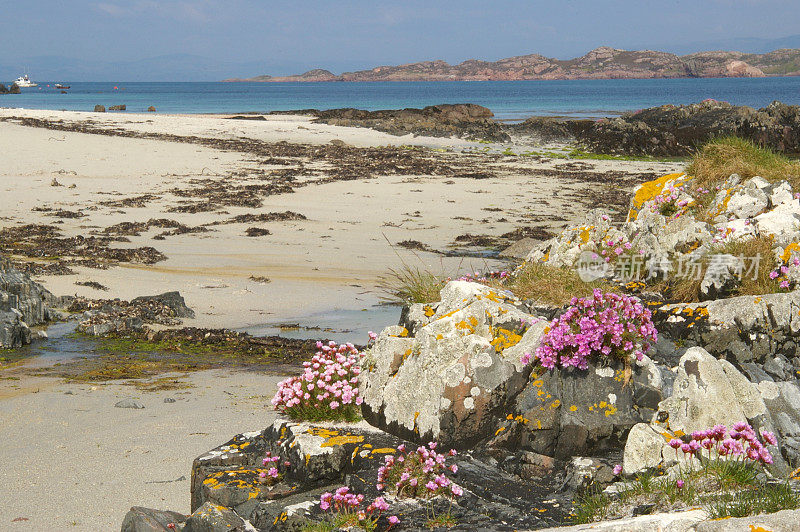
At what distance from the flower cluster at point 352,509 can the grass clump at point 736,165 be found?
651 cm

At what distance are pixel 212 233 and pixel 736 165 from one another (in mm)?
10597

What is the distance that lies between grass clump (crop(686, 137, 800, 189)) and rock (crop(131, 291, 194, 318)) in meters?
6.94

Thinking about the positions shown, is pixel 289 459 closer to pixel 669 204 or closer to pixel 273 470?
pixel 273 470

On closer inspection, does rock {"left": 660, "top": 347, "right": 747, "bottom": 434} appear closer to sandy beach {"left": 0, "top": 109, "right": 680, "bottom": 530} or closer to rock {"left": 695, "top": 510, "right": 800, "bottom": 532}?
rock {"left": 695, "top": 510, "right": 800, "bottom": 532}

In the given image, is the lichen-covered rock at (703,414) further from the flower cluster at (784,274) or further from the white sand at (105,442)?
the white sand at (105,442)

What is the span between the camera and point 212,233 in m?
15.5

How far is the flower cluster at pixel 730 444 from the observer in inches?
155

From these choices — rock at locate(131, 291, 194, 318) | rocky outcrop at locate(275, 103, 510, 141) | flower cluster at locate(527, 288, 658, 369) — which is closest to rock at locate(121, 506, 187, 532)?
flower cluster at locate(527, 288, 658, 369)

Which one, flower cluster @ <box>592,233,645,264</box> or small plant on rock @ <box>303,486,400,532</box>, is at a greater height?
flower cluster @ <box>592,233,645,264</box>

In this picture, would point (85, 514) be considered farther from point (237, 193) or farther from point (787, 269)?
point (237, 193)

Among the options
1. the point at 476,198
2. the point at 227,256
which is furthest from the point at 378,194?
the point at 227,256

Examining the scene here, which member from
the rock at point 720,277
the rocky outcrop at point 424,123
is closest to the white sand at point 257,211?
the rock at point 720,277

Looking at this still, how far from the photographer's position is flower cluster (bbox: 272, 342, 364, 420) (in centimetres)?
525

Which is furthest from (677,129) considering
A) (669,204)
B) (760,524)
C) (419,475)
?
(760,524)
